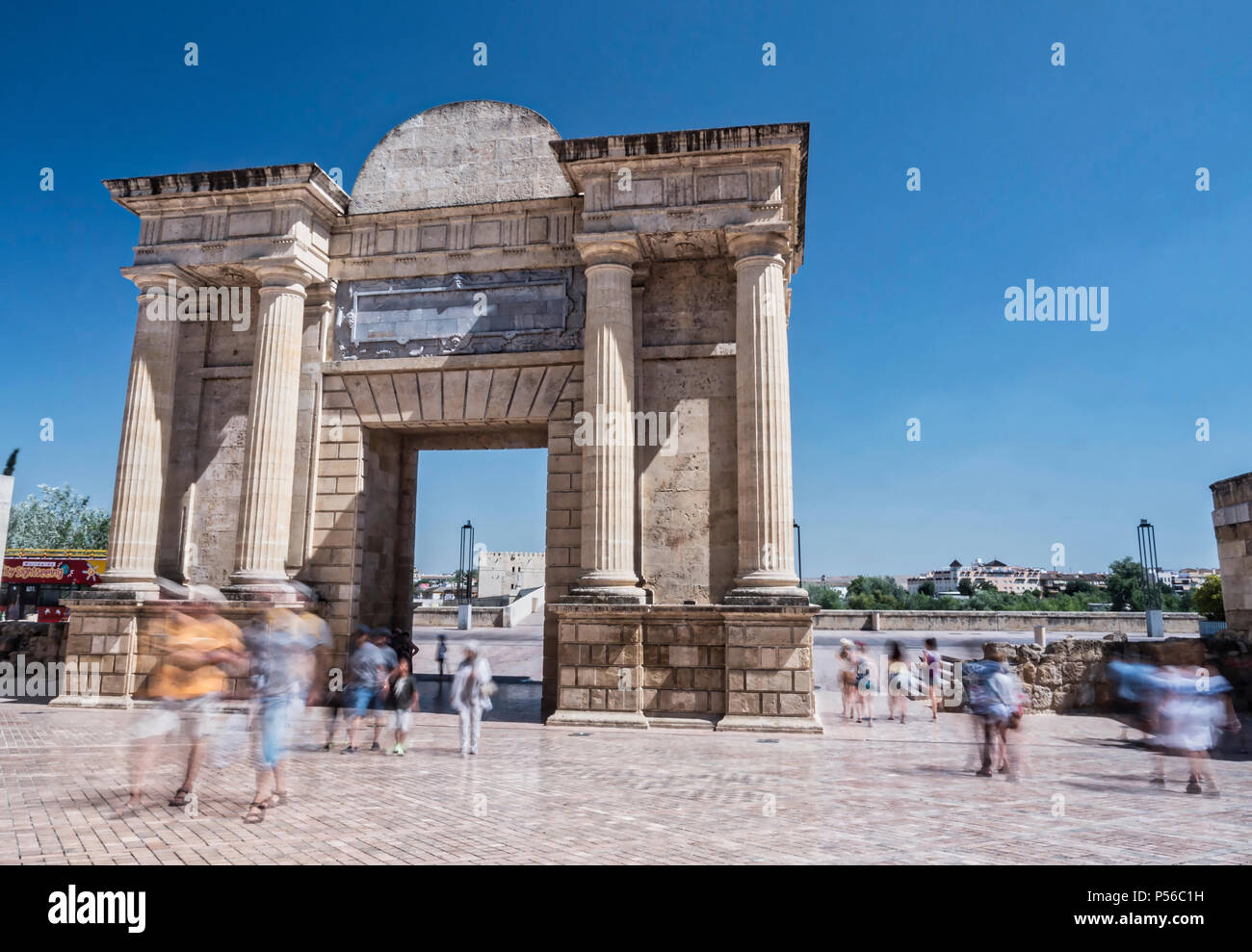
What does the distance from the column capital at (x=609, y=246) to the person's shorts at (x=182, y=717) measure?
10382mm

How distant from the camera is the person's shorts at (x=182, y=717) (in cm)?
745

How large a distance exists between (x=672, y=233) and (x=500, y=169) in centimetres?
465

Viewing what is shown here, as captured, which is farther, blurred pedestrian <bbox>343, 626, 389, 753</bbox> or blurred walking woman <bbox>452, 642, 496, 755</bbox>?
blurred pedestrian <bbox>343, 626, 389, 753</bbox>

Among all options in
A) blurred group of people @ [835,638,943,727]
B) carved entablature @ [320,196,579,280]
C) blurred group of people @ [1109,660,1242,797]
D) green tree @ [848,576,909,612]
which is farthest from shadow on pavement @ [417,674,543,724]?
green tree @ [848,576,909,612]

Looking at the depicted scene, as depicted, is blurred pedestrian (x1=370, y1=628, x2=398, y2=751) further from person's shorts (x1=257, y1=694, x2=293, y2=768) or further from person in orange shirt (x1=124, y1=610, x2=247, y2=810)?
person's shorts (x1=257, y1=694, x2=293, y2=768)

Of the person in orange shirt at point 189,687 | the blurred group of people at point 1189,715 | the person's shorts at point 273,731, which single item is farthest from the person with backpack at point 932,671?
the person in orange shirt at point 189,687

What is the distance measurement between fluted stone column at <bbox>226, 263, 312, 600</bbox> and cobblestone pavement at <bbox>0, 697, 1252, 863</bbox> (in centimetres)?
374

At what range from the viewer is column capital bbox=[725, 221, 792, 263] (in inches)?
578

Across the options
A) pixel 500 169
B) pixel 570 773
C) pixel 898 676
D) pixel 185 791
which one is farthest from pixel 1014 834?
pixel 500 169

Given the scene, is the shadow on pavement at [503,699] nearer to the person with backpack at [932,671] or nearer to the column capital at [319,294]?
the person with backpack at [932,671]

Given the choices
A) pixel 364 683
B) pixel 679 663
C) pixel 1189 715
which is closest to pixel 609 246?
pixel 679 663

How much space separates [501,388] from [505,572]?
65.9 meters

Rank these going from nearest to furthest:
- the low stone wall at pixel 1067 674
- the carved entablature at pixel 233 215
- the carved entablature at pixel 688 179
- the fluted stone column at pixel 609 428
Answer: the fluted stone column at pixel 609 428 → the carved entablature at pixel 688 179 → the low stone wall at pixel 1067 674 → the carved entablature at pixel 233 215

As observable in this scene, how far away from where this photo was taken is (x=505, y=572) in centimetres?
8044
